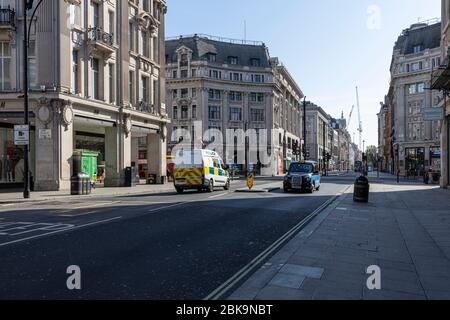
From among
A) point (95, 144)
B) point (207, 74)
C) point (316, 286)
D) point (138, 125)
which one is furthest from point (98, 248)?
point (207, 74)

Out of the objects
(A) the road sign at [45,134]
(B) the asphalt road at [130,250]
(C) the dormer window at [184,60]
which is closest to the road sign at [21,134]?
(A) the road sign at [45,134]

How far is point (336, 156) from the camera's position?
182 metres

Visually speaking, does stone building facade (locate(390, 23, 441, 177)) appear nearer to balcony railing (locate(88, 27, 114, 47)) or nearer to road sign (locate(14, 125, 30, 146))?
balcony railing (locate(88, 27, 114, 47))

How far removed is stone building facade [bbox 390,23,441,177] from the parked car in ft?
144

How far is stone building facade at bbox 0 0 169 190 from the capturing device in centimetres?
2523

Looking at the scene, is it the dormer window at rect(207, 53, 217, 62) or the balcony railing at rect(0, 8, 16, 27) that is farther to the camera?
the dormer window at rect(207, 53, 217, 62)

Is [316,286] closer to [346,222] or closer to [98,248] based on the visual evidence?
[98,248]

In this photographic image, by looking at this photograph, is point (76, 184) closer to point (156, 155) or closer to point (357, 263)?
point (156, 155)

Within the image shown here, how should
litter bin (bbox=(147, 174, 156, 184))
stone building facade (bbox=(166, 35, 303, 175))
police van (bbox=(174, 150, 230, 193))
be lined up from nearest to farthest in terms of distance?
police van (bbox=(174, 150, 230, 193)), litter bin (bbox=(147, 174, 156, 184)), stone building facade (bbox=(166, 35, 303, 175))

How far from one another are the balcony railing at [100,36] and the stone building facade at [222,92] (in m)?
43.6

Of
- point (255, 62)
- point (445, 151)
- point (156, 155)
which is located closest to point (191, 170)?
point (156, 155)

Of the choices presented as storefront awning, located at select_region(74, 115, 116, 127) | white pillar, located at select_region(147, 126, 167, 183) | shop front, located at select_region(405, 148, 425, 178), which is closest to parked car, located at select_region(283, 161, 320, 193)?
storefront awning, located at select_region(74, 115, 116, 127)

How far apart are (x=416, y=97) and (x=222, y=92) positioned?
3297 centimetres

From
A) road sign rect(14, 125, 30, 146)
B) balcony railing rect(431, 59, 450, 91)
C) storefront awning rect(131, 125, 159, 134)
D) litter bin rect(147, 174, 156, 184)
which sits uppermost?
balcony railing rect(431, 59, 450, 91)
